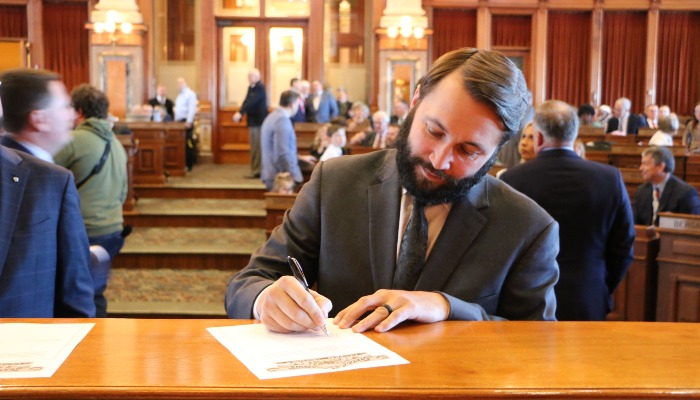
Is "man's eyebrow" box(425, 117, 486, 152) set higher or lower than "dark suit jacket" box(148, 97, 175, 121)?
higher

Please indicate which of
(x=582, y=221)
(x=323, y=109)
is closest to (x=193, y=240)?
(x=323, y=109)

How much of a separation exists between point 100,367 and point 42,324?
1.23ft

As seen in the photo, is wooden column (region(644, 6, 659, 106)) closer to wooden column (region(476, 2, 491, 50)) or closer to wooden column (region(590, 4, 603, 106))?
wooden column (region(590, 4, 603, 106))

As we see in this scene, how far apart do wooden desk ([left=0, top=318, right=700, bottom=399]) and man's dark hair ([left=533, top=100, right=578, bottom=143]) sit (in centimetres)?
204

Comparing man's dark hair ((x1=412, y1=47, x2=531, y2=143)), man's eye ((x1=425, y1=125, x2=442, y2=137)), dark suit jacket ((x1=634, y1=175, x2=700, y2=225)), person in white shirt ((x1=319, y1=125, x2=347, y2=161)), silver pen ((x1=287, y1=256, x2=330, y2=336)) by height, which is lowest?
dark suit jacket ((x1=634, y1=175, x2=700, y2=225))

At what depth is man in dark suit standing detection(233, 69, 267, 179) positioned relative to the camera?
11008 mm

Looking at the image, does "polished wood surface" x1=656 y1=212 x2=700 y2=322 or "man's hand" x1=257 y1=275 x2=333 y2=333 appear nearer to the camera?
"man's hand" x1=257 y1=275 x2=333 y2=333

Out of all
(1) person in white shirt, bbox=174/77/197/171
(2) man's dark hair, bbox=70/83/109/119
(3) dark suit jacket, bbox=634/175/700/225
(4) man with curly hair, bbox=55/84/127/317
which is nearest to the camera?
(4) man with curly hair, bbox=55/84/127/317

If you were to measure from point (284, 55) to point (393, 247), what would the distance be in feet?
43.1

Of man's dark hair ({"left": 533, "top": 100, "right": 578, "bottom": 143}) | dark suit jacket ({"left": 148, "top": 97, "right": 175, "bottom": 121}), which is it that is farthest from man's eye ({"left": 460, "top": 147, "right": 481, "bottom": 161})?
dark suit jacket ({"left": 148, "top": 97, "right": 175, "bottom": 121})

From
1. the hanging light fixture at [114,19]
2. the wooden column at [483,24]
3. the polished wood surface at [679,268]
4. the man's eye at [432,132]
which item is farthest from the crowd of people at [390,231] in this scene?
the wooden column at [483,24]

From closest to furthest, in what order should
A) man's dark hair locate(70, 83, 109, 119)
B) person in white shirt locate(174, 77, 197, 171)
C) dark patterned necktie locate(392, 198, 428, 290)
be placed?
1. dark patterned necktie locate(392, 198, 428, 290)
2. man's dark hair locate(70, 83, 109, 119)
3. person in white shirt locate(174, 77, 197, 171)

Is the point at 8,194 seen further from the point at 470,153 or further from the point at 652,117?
the point at 652,117

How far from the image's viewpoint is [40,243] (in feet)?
7.38
